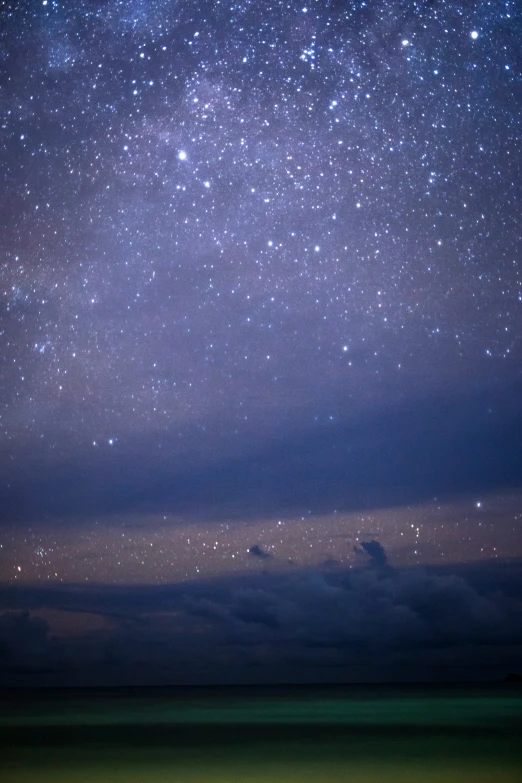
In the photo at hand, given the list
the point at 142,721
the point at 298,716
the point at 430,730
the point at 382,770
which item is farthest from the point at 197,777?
the point at 298,716

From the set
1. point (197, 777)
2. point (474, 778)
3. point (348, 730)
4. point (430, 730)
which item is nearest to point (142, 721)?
point (348, 730)

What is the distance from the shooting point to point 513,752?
1589 cm

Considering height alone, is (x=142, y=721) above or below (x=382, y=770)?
below

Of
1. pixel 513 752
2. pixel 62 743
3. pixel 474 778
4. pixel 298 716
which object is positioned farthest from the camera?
pixel 298 716

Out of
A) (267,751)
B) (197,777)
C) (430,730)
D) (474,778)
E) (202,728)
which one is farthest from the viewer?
(202,728)

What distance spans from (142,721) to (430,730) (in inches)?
435

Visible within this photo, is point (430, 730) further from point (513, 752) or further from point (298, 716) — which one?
point (298, 716)

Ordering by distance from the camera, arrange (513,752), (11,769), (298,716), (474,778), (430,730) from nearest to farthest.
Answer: (474,778) < (11,769) < (513,752) < (430,730) < (298,716)

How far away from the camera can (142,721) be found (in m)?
28.7

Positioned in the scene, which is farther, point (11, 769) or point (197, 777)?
point (11, 769)

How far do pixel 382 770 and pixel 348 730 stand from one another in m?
9.76

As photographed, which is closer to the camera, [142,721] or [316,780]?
[316,780]

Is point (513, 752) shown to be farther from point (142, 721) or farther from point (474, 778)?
point (142, 721)

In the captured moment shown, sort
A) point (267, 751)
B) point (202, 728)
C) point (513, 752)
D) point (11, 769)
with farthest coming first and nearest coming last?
1. point (202, 728)
2. point (267, 751)
3. point (513, 752)
4. point (11, 769)
